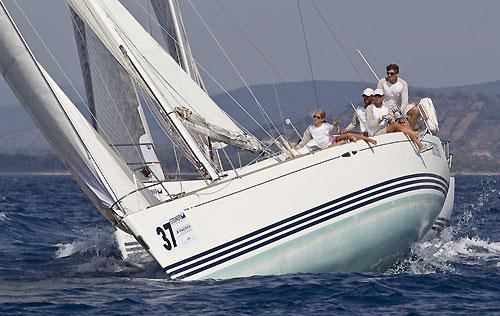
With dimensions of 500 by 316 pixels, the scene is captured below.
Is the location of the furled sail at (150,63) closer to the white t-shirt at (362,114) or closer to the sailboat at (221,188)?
the sailboat at (221,188)

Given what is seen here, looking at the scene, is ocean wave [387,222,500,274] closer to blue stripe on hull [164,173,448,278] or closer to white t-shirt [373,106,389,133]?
blue stripe on hull [164,173,448,278]

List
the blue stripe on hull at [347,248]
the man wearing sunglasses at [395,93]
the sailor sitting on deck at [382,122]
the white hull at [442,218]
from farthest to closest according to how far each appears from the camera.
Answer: the white hull at [442,218] → the man wearing sunglasses at [395,93] → the sailor sitting on deck at [382,122] → the blue stripe on hull at [347,248]

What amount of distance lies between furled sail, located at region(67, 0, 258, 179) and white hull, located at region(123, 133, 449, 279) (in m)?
0.68

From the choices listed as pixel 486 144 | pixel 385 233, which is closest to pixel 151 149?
pixel 385 233

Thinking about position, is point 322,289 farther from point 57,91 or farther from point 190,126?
point 57,91

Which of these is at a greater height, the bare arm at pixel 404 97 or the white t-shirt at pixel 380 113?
the bare arm at pixel 404 97

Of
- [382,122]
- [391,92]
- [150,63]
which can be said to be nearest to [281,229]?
[382,122]

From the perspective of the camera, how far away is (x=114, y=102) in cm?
1522

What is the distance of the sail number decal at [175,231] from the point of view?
950 cm

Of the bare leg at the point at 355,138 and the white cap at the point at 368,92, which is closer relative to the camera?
the bare leg at the point at 355,138

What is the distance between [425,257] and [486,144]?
156 m

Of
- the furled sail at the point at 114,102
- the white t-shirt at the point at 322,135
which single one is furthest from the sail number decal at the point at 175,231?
the furled sail at the point at 114,102

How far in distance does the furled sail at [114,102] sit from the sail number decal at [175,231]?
17.3ft

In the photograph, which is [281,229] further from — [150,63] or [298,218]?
[150,63]
